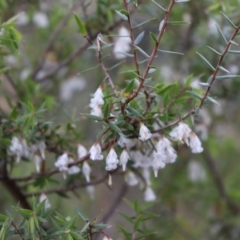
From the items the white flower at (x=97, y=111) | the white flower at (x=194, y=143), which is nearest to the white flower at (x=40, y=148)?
the white flower at (x=97, y=111)

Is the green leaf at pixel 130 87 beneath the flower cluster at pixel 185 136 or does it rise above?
above

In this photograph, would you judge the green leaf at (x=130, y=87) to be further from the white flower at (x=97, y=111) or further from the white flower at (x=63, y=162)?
the white flower at (x=63, y=162)

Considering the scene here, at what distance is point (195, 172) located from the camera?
1874mm

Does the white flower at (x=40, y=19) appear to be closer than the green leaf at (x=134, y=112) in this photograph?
No

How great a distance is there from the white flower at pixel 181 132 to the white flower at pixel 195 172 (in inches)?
37.4

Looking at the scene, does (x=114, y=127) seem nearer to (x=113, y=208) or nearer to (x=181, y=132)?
(x=181, y=132)

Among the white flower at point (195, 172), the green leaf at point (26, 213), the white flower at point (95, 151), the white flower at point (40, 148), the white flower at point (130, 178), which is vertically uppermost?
the white flower at point (95, 151)

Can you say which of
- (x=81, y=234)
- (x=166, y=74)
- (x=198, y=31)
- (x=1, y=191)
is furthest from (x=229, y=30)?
(x=1, y=191)

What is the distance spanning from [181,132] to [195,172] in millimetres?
987

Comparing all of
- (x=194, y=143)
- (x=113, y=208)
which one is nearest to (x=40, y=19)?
(x=113, y=208)

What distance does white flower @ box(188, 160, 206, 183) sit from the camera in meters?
1.87

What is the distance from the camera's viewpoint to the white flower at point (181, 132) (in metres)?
0.92

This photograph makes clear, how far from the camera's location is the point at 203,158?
6.59ft

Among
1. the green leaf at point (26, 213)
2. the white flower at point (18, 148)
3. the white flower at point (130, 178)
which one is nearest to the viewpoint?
the green leaf at point (26, 213)
